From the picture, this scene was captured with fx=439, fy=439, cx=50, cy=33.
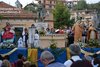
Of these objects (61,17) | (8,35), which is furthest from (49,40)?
(61,17)

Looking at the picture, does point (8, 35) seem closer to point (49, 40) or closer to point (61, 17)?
point (49, 40)

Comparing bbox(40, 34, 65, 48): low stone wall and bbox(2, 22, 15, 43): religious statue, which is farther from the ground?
bbox(2, 22, 15, 43): religious statue

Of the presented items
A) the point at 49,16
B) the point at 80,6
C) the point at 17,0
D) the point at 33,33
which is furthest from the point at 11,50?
the point at 80,6

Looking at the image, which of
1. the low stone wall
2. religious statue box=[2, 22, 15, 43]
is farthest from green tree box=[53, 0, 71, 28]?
religious statue box=[2, 22, 15, 43]

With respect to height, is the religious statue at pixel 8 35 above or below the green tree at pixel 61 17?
above

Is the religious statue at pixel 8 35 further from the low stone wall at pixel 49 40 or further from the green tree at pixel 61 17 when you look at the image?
the green tree at pixel 61 17

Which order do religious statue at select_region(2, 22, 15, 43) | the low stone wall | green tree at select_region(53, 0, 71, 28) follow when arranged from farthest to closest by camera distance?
green tree at select_region(53, 0, 71, 28) → the low stone wall → religious statue at select_region(2, 22, 15, 43)

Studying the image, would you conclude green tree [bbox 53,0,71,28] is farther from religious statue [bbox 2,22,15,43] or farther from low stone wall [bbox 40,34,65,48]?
religious statue [bbox 2,22,15,43]

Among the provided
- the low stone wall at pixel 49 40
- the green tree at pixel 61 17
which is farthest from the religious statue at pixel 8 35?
the green tree at pixel 61 17

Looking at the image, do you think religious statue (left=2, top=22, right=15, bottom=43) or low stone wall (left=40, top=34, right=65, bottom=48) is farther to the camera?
low stone wall (left=40, top=34, right=65, bottom=48)

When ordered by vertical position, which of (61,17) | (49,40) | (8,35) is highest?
(8,35)

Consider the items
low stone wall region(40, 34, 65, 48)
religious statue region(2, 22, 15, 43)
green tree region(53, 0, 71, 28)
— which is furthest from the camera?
green tree region(53, 0, 71, 28)

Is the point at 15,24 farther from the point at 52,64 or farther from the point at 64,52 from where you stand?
the point at 52,64

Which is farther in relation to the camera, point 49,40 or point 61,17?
point 61,17
